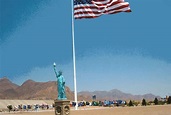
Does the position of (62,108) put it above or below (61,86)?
below

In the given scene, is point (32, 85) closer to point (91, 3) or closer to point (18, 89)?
point (18, 89)

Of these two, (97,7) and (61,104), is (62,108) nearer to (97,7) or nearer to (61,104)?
(61,104)

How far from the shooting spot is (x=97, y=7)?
26891 mm

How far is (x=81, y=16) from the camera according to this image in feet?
92.3

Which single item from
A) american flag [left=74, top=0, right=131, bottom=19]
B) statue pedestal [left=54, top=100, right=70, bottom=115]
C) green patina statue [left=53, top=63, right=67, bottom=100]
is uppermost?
american flag [left=74, top=0, right=131, bottom=19]

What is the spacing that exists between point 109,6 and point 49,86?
82.0m

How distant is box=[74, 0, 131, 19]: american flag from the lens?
81.9ft

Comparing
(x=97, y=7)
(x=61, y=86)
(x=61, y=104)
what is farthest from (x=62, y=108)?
(x=97, y=7)

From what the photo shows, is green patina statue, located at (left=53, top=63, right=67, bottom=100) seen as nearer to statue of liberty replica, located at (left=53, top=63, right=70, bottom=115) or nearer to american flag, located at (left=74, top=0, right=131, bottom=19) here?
statue of liberty replica, located at (left=53, top=63, right=70, bottom=115)

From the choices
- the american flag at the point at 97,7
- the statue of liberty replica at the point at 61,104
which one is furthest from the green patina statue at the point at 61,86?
the american flag at the point at 97,7

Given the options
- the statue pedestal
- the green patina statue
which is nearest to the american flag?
the green patina statue

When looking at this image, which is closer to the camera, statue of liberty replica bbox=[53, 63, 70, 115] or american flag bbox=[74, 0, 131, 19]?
statue of liberty replica bbox=[53, 63, 70, 115]

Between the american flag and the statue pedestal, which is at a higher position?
the american flag

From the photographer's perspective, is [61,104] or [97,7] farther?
[97,7]
